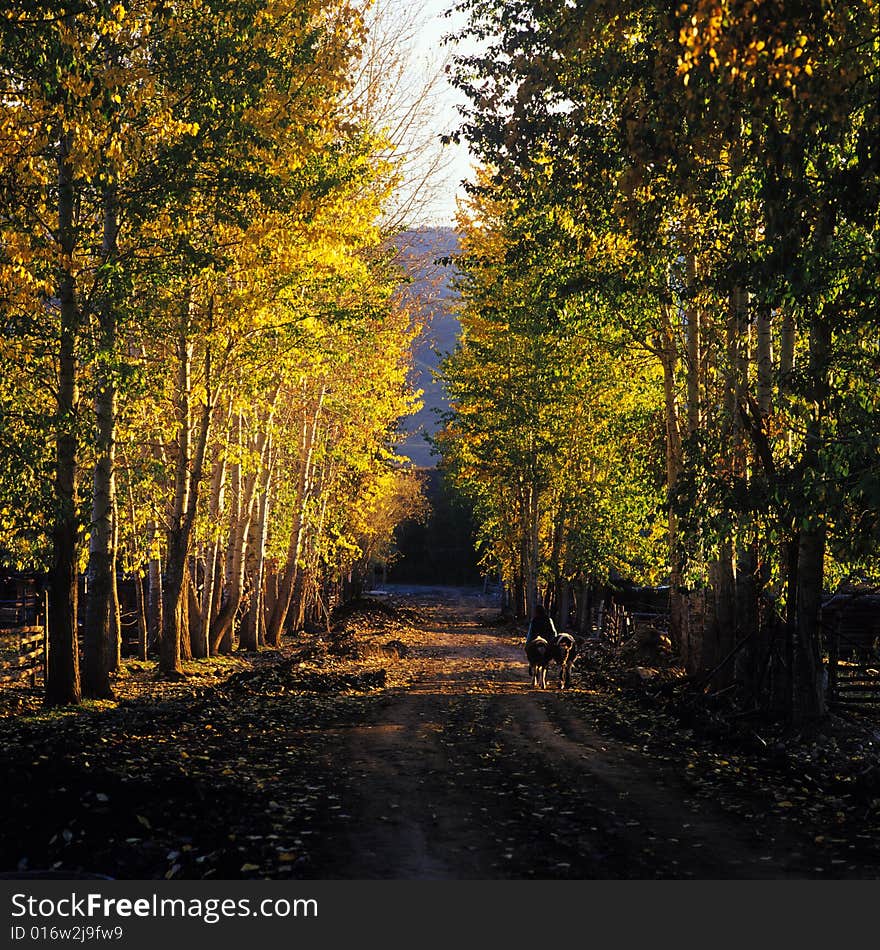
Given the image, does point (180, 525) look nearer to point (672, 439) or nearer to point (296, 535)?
point (672, 439)

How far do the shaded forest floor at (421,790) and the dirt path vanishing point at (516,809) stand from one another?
3 cm

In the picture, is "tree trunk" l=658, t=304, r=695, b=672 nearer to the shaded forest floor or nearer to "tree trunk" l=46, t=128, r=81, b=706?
the shaded forest floor

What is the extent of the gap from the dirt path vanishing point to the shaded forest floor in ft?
0.10

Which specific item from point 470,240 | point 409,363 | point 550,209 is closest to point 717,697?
point 550,209

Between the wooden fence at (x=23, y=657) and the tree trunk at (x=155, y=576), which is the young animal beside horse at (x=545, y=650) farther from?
the wooden fence at (x=23, y=657)

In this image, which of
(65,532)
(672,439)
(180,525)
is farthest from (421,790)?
(180,525)

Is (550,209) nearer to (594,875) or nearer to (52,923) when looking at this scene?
(594,875)

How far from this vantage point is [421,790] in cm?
1070

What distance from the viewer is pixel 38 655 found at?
65.3 feet

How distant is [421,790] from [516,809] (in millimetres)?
1380

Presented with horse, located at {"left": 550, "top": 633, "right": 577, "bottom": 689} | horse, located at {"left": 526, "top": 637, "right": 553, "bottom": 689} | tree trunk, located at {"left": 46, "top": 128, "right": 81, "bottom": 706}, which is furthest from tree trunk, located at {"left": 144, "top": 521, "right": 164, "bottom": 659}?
horse, located at {"left": 550, "top": 633, "right": 577, "bottom": 689}

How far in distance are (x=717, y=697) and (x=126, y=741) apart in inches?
384

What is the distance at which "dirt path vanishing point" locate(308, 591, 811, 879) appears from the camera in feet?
25.4

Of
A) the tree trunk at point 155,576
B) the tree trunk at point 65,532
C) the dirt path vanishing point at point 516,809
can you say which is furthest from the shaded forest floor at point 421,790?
the tree trunk at point 155,576
